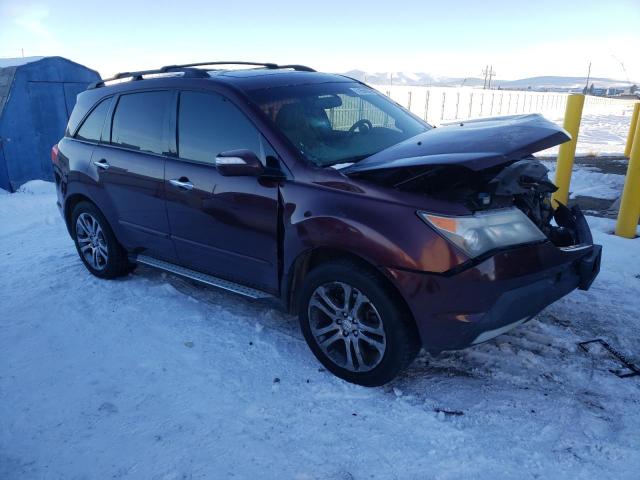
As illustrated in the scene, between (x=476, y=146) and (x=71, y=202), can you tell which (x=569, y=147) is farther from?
(x=71, y=202)

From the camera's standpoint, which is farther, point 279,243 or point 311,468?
point 279,243

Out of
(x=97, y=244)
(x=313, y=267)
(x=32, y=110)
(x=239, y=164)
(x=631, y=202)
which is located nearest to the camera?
(x=239, y=164)

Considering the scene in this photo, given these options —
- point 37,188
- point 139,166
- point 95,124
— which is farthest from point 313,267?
point 37,188

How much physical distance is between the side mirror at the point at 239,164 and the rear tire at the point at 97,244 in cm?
196

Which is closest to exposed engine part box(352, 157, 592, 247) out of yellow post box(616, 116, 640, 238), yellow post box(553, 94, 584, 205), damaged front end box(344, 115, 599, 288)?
damaged front end box(344, 115, 599, 288)

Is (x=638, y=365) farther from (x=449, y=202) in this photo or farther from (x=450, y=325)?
(x=449, y=202)

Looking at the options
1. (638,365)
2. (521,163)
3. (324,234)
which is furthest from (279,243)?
(638,365)

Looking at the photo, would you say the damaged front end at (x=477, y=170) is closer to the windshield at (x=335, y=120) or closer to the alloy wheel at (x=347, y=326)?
the windshield at (x=335, y=120)

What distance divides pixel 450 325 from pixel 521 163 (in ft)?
3.72

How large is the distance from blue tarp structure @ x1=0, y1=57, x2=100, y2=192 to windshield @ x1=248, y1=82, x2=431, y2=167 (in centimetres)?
781

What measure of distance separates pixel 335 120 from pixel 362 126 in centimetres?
23

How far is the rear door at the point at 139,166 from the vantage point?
3.91 m

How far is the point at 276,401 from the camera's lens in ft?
9.64

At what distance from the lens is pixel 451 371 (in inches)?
125
